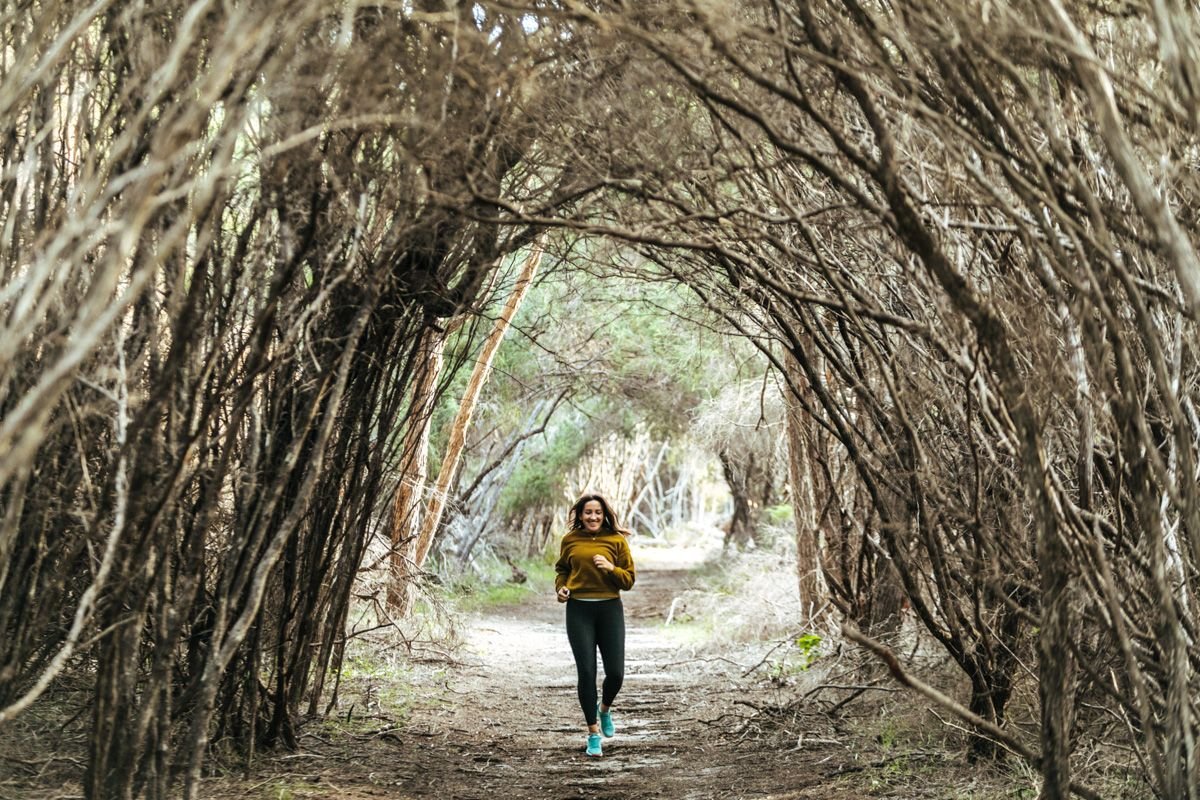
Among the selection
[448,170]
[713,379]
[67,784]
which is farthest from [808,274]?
[713,379]

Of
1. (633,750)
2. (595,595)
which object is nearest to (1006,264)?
(595,595)

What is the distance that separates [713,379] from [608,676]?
873 cm

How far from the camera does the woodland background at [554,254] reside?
10.1ft

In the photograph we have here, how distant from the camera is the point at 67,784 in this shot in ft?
14.6

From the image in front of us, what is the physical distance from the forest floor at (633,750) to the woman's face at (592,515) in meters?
1.28

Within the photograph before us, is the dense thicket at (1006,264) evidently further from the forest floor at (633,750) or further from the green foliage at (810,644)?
the green foliage at (810,644)

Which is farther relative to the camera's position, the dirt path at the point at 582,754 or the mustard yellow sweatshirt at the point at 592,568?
the mustard yellow sweatshirt at the point at 592,568

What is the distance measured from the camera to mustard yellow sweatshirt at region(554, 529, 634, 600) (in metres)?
6.90

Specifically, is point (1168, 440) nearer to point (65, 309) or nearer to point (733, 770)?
point (733, 770)

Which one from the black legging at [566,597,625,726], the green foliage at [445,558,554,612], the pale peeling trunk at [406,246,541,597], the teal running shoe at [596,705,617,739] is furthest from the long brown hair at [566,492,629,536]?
the green foliage at [445,558,554,612]

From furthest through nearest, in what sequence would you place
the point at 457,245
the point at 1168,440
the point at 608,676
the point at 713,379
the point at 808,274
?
the point at 713,379, the point at 608,676, the point at 808,274, the point at 457,245, the point at 1168,440

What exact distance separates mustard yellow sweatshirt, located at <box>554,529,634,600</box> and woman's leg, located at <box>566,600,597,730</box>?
8 cm

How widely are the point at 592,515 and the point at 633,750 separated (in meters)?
1.38

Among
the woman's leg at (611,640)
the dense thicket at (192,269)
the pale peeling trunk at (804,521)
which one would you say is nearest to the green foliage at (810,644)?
the pale peeling trunk at (804,521)
